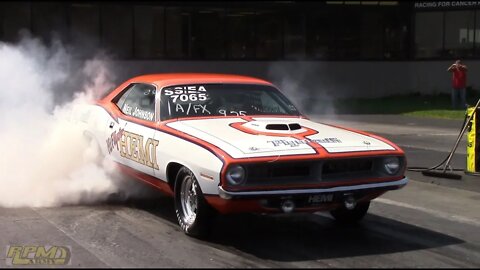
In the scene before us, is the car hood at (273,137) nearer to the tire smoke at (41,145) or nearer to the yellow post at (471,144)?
the tire smoke at (41,145)

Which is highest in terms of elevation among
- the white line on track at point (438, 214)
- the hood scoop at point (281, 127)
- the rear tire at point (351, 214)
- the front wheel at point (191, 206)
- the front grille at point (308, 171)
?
the hood scoop at point (281, 127)

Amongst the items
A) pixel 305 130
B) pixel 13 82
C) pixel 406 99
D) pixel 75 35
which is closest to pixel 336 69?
pixel 406 99

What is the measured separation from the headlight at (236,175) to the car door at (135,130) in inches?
48.3

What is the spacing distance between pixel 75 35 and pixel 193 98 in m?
17.7

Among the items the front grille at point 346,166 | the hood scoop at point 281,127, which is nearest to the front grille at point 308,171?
the front grille at point 346,166

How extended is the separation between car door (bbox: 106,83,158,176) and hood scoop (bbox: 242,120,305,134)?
970 mm

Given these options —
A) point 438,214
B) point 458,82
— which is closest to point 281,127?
point 438,214

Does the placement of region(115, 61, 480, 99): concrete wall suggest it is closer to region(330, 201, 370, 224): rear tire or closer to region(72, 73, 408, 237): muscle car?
region(72, 73, 408, 237): muscle car

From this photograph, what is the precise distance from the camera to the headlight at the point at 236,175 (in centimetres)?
510

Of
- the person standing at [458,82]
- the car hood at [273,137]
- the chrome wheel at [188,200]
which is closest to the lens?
the car hood at [273,137]

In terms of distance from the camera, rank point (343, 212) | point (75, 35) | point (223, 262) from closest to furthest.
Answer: point (223, 262) → point (343, 212) → point (75, 35)

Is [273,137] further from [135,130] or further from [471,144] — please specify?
[471,144]

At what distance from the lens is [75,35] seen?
23062mm

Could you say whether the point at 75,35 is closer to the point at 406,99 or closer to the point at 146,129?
the point at 406,99
